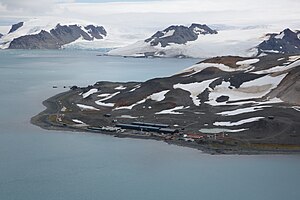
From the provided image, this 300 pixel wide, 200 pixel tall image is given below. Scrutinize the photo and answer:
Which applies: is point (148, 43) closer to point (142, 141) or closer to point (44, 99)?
point (44, 99)

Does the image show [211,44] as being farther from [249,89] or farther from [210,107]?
[210,107]

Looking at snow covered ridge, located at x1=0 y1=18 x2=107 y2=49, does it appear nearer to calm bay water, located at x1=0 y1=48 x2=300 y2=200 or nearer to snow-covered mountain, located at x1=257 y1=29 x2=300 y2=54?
snow-covered mountain, located at x1=257 y1=29 x2=300 y2=54

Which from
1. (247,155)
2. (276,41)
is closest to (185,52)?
(276,41)

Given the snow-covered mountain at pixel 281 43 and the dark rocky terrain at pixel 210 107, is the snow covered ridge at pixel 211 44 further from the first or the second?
the dark rocky terrain at pixel 210 107

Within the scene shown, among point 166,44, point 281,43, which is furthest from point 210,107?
point 166,44

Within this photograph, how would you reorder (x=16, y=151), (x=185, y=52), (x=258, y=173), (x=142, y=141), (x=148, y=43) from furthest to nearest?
(x=148, y=43), (x=185, y=52), (x=142, y=141), (x=16, y=151), (x=258, y=173)

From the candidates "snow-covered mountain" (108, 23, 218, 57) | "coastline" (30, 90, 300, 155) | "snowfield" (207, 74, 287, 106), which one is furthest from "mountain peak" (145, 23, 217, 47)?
"coastline" (30, 90, 300, 155)

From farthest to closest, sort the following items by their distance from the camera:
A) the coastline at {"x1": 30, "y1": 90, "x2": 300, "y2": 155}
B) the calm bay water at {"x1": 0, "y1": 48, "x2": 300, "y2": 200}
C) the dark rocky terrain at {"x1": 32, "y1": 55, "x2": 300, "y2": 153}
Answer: the dark rocky terrain at {"x1": 32, "y1": 55, "x2": 300, "y2": 153} → the coastline at {"x1": 30, "y1": 90, "x2": 300, "y2": 155} → the calm bay water at {"x1": 0, "y1": 48, "x2": 300, "y2": 200}
